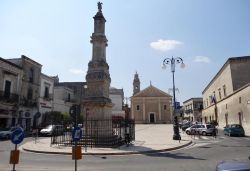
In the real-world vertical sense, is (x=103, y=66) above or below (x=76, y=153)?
above

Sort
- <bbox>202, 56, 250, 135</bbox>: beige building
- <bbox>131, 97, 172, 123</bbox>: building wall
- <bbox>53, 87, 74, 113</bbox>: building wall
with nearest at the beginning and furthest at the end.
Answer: <bbox>202, 56, 250, 135</bbox>: beige building → <bbox>53, 87, 74, 113</bbox>: building wall → <bbox>131, 97, 172, 123</bbox>: building wall

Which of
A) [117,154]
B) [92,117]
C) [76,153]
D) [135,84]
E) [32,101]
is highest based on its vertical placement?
[135,84]

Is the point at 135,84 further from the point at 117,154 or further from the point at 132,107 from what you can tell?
the point at 117,154

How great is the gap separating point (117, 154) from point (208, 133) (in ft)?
59.1

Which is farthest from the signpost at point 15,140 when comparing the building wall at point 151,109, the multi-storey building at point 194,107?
the multi-storey building at point 194,107

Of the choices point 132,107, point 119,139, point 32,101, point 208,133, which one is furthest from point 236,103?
point 132,107

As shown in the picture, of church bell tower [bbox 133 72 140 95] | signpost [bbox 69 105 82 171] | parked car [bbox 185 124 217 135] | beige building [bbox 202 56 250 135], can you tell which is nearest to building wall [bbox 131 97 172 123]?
church bell tower [bbox 133 72 140 95]

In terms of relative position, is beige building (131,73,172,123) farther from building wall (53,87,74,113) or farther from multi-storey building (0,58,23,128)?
multi-storey building (0,58,23,128)

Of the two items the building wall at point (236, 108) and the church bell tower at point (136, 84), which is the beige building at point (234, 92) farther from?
the church bell tower at point (136, 84)

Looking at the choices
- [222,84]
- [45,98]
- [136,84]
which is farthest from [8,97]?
[136,84]

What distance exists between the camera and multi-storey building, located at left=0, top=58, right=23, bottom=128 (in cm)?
2938

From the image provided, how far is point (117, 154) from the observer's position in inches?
491

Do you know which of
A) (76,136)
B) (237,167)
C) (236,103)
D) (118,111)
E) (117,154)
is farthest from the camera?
(118,111)

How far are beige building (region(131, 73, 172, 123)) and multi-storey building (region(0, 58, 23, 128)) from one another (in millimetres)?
39308
